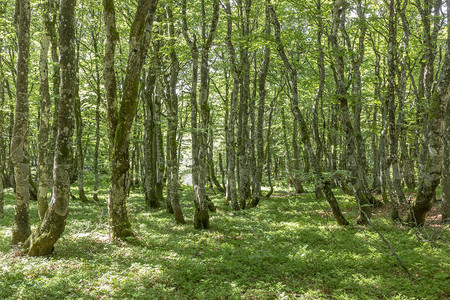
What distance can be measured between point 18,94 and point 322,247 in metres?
10.3

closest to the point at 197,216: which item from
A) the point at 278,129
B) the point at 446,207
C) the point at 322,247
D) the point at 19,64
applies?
the point at 322,247

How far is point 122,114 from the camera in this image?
8891mm

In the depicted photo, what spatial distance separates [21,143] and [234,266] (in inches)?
273

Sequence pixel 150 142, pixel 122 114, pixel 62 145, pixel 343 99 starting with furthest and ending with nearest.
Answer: pixel 150 142 → pixel 343 99 → pixel 122 114 → pixel 62 145

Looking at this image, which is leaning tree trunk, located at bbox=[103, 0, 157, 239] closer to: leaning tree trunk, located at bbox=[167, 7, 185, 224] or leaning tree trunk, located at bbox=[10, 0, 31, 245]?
leaning tree trunk, located at bbox=[10, 0, 31, 245]

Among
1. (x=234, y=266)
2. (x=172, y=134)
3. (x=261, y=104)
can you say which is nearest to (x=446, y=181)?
(x=234, y=266)

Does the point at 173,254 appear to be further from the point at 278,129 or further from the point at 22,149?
the point at 278,129

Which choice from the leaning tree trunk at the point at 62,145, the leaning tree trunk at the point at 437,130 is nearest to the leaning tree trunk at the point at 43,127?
the leaning tree trunk at the point at 62,145

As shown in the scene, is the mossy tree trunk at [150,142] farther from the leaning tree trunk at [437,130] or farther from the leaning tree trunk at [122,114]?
the leaning tree trunk at [437,130]

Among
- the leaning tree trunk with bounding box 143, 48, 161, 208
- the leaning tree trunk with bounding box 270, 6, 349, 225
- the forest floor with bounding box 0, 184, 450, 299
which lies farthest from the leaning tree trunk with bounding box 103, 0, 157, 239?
the leaning tree trunk with bounding box 143, 48, 161, 208

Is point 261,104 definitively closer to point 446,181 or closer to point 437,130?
point 437,130

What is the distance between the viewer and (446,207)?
10906 millimetres

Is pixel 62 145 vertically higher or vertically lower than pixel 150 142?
lower

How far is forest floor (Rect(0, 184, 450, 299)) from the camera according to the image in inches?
235
